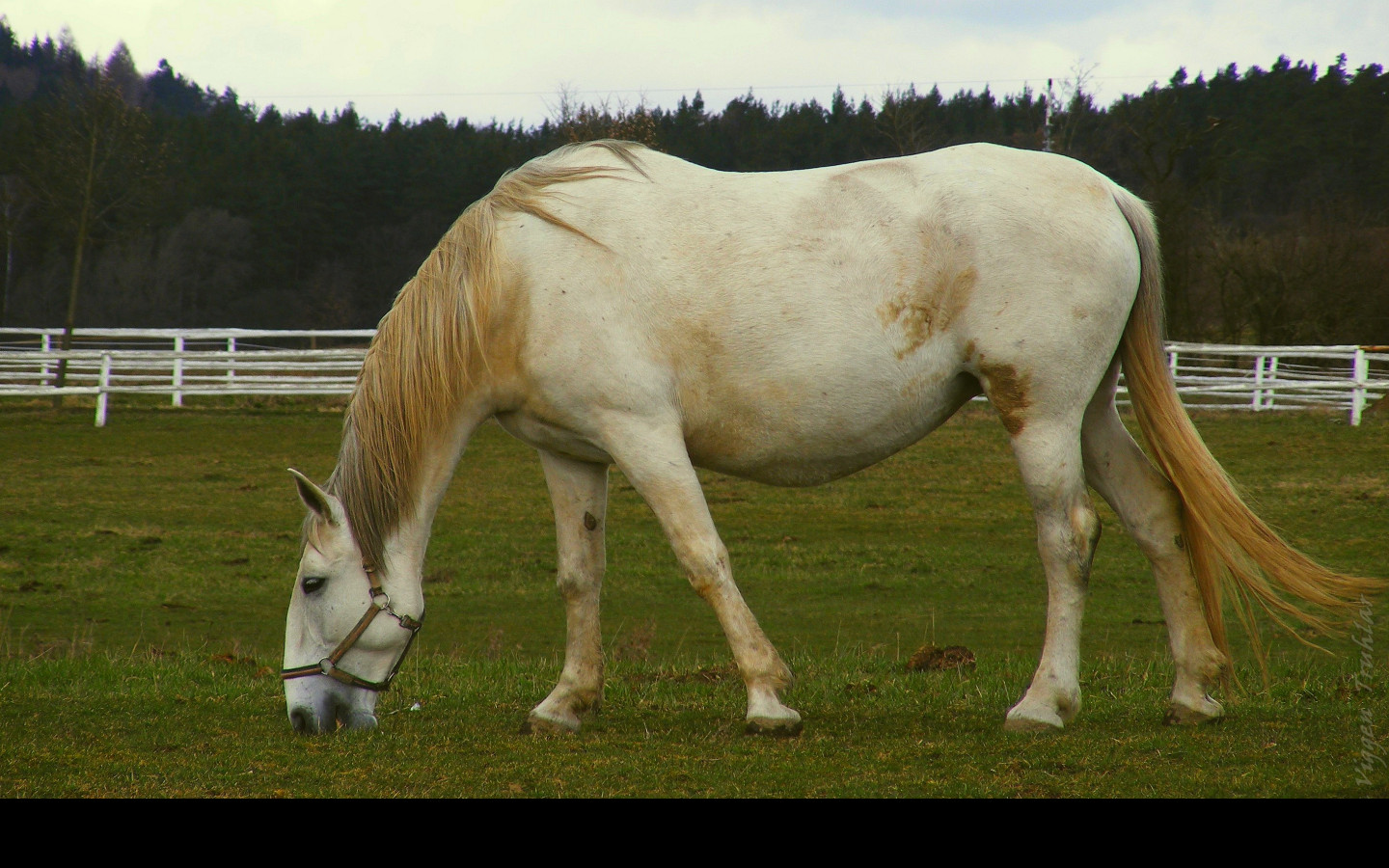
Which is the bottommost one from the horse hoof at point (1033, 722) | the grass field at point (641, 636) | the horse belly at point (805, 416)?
the grass field at point (641, 636)

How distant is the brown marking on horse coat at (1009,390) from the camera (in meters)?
4.32

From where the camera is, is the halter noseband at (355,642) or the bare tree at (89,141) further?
the bare tree at (89,141)

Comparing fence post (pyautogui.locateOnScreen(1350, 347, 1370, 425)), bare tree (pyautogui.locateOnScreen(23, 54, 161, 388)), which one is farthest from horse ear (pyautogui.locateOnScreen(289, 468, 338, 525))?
bare tree (pyautogui.locateOnScreen(23, 54, 161, 388))

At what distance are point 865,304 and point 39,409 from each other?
1857 cm

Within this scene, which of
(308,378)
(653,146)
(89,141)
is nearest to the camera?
(308,378)

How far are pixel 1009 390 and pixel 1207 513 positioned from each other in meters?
0.99

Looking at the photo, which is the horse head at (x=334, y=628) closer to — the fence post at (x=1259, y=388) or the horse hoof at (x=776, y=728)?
the horse hoof at (x=776, y=728)

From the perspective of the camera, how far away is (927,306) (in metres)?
4.32

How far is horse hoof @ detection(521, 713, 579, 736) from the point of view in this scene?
14.2 ft

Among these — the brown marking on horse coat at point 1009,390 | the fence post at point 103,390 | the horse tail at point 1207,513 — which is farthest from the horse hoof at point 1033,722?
the fence post at point 103,390

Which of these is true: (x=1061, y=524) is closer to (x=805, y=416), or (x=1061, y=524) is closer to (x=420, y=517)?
(x=805, y=416)

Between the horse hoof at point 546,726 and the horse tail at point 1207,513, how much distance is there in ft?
8.45

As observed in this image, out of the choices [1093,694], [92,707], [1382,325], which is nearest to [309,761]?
[92,707]

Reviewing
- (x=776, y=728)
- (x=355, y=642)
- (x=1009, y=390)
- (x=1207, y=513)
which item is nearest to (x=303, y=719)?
(x=355, y=642)
